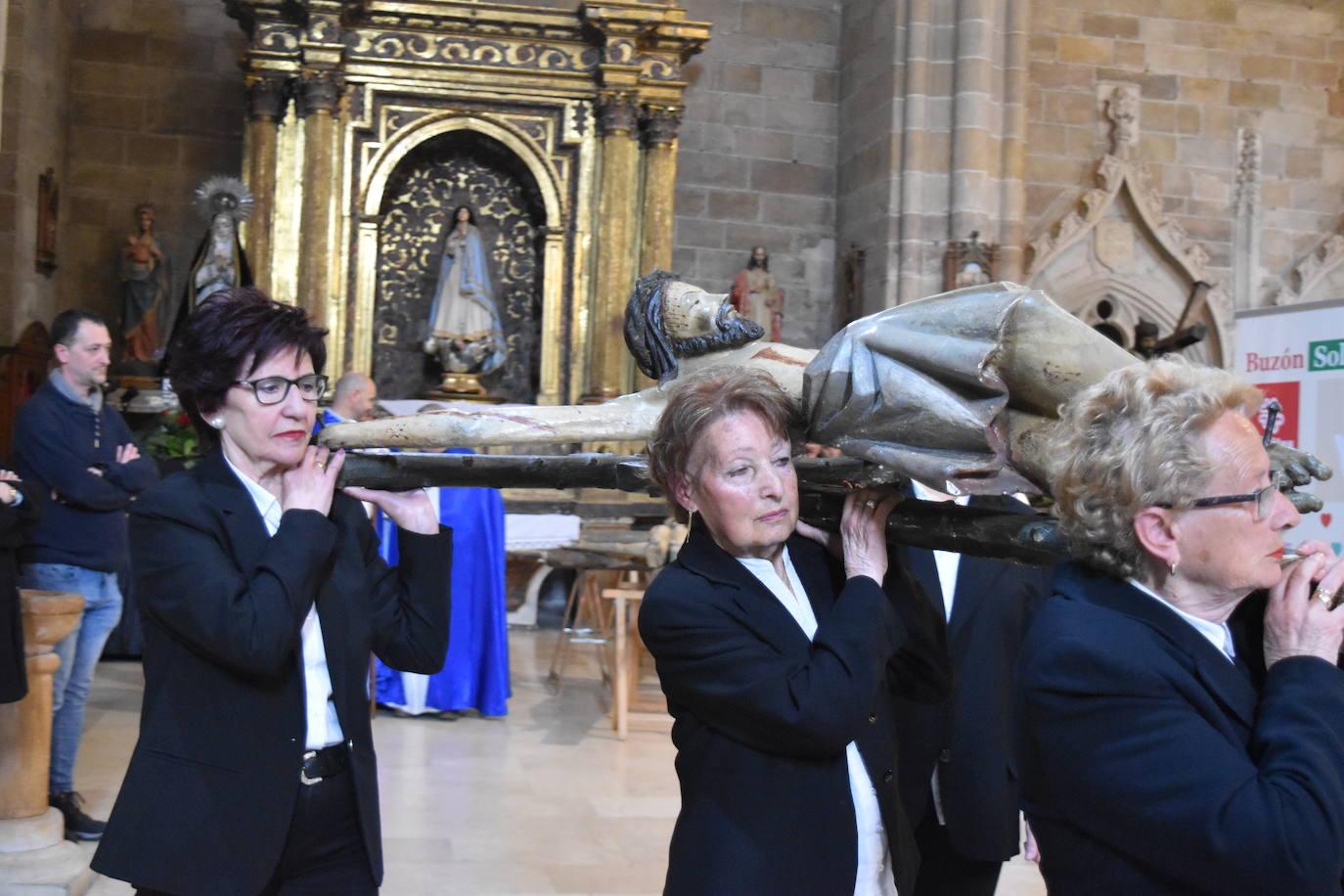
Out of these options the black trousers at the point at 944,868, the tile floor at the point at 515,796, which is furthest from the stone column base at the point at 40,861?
the black trousers at the point at 944,868

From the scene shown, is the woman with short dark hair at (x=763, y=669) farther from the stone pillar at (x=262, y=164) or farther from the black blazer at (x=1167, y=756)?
the stone pillar at (x=262, y=164)

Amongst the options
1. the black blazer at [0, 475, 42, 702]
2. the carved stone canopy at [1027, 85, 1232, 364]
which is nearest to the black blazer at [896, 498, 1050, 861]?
the black blazer at [0, 475, 42, 702]

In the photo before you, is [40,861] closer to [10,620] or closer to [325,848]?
[10,620]

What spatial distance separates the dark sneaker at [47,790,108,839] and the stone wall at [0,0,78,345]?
558cm

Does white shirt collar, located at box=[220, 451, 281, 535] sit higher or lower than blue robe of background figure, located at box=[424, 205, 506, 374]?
lower

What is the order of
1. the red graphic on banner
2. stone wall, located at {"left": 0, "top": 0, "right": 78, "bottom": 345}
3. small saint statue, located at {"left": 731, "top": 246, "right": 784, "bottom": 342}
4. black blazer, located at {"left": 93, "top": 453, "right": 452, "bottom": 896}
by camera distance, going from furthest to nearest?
small saint statue, located at {"left": 731, "top": 246, "right": 784, "bottom": 342} < stone wall, located at {"left": 0, "top": 0, "right": 78, "bottom": 345} < the red graphic on banner < black blazer, located at {"left": 93, "top": 453, "right": 452, "bottom": 896}

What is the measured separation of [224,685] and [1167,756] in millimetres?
1215

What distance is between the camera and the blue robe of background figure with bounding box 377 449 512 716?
5906 millimetres

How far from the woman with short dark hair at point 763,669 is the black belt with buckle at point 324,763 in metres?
0.49

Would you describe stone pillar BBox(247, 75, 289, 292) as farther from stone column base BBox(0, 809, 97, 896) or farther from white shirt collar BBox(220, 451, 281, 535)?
white shirt collar BBox(220, 451, 281, 535)

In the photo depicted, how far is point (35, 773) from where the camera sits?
11.8 ft

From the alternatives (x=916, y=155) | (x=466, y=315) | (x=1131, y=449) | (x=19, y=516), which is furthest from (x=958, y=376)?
(x=916, y=155)

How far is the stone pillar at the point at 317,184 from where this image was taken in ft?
29.9

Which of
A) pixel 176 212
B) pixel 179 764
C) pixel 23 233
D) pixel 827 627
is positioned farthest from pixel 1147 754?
pixel 176 212
